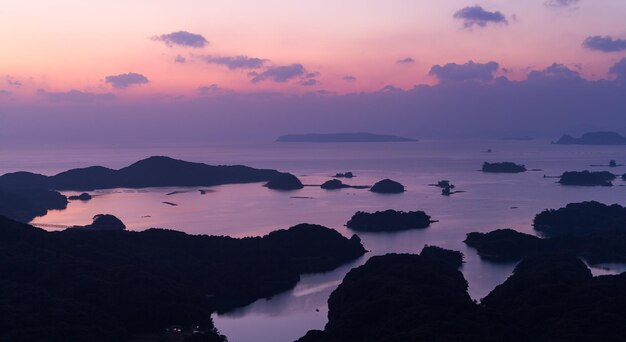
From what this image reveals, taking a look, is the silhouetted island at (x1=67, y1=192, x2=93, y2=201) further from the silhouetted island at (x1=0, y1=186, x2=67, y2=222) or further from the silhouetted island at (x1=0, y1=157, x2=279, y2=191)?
the silhouetted island at (x1=0, y1=157, x2=279, y2=191)

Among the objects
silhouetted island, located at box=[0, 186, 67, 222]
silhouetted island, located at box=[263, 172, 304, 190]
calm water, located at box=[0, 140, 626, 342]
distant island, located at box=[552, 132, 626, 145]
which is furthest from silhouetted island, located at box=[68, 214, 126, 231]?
distant island, located at box=[552, 132, 626, 145]

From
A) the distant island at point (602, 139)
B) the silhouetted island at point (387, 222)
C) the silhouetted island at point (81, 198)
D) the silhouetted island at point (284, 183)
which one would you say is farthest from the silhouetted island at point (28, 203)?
the distant island at point (602, 139)

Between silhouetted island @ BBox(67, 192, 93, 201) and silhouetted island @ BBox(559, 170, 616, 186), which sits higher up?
silhouetted island @ BBox(559, 170, 616, 186)

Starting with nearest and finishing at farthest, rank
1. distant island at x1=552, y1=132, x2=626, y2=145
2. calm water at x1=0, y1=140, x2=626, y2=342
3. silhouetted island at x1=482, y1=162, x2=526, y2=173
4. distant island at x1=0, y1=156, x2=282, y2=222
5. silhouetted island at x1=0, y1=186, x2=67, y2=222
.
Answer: calm water at x1=0, y1=140, x2=626, y2=342 < silhouetted island at x1=0, y1=186, x2=67, y2=222 < distant island at x1=0, y1=156, x2=282, y2=222 < silhouetted island at x1=482, y1=162, x2=526, y2=173 < distant island at x1=552, y1=132, x2=626, y2=145

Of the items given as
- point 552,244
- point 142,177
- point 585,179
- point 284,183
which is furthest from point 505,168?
point 552,244

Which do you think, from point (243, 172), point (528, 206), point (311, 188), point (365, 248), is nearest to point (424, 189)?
point (311, 188)

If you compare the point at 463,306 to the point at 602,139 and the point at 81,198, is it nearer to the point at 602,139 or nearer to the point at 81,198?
the point at 81,198

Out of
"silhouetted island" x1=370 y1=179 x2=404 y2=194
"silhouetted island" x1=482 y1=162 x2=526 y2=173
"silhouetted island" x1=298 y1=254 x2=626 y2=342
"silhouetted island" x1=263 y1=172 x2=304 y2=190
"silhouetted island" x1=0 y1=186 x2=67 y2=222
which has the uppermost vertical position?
"silhouetted island" x1=482 y1=162 x2=526 y2=173
